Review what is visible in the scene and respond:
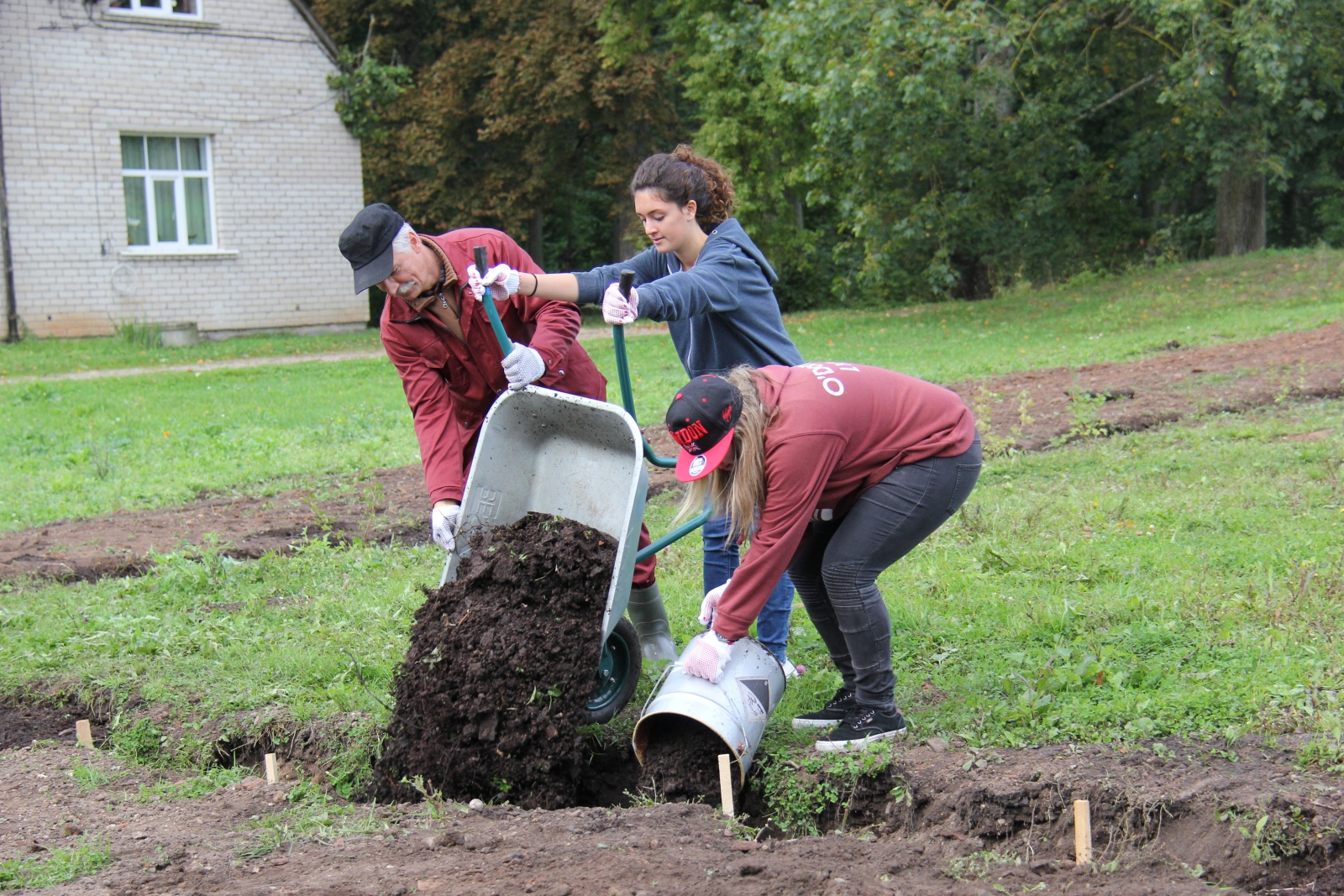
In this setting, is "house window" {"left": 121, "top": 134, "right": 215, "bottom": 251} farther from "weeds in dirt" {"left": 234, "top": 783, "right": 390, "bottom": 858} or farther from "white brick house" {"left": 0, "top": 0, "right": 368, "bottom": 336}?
"weeds in dirt" {"left": 234, "top": 783, "right": 390, "bottom": 858}

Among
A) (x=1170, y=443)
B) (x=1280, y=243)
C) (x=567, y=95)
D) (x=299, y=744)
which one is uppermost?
(x=567, y=95)

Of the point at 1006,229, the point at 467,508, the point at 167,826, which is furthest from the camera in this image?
the point at 1006,229

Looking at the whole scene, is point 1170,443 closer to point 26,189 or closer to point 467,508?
point 467,508

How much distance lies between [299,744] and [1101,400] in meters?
7.09

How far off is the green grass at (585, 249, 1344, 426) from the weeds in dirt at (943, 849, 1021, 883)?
6714 mm

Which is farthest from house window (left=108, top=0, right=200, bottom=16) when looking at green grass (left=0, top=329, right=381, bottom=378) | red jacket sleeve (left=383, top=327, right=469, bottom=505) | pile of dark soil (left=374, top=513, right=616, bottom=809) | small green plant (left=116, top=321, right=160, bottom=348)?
pile of dark soil (left=374, top=513, right=616, bottom=809)

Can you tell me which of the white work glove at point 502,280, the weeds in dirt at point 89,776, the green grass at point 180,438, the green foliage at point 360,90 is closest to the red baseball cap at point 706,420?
the white work glove at point 502,280

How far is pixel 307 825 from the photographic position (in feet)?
11.1

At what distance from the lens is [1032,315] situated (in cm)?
1700

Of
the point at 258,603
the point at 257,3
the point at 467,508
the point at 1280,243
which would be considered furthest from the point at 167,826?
the point at 1280,243

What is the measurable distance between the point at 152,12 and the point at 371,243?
1779 centimetres

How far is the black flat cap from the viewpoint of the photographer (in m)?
3.60

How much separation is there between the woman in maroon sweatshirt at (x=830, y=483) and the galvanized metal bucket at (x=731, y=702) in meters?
0.09

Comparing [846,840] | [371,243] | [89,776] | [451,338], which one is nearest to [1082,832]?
[846,840]
